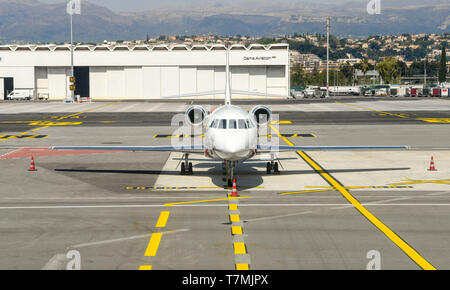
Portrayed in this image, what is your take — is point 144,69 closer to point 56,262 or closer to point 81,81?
point 81,81

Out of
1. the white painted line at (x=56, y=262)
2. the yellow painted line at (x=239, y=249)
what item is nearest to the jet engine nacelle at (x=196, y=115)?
the yellow painted line at (x=239, y=249)

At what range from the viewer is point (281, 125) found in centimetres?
5662

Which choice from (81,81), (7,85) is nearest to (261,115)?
(7,85)

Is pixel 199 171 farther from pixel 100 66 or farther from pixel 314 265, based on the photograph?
pixel 100 66

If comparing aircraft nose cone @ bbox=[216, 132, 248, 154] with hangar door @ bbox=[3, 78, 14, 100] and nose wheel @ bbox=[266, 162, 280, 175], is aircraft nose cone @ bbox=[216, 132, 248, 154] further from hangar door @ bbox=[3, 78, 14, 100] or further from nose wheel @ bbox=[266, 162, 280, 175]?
hangar door @ bbox=[3, 78, 14, 100]

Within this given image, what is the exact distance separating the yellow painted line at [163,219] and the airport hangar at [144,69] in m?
109

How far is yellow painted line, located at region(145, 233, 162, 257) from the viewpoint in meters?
14.6

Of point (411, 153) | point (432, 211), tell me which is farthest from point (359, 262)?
point (411, 153)

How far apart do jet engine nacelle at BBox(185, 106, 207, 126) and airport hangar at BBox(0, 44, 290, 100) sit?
9872 centimetres

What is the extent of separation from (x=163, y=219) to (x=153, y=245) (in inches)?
130

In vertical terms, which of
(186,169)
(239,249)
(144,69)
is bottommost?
(239,249)

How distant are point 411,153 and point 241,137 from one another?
16.7 meters

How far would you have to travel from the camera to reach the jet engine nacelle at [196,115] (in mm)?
28844

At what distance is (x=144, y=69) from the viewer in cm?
12788
